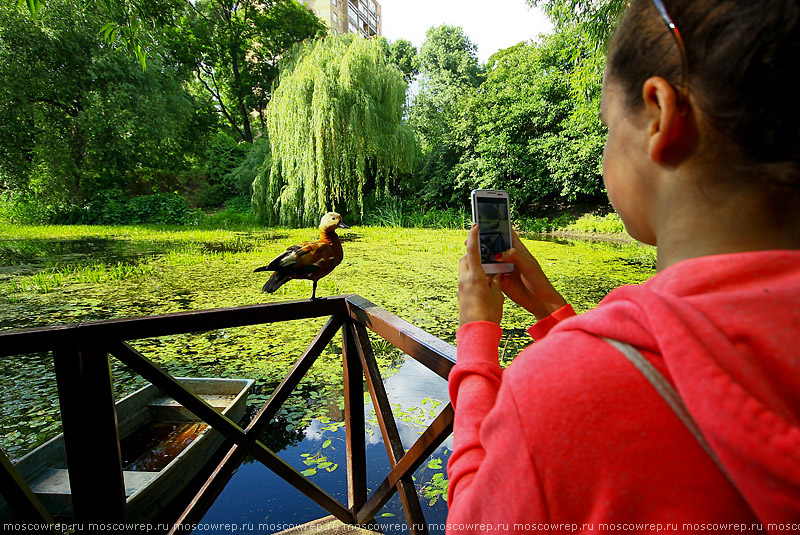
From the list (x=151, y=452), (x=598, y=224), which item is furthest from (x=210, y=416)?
(x=598, y=224)

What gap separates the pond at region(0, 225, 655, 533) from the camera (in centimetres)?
258

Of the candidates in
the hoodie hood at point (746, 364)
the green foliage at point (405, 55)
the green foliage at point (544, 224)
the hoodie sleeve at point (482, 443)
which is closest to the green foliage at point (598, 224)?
the green foliage at point (544, 224)

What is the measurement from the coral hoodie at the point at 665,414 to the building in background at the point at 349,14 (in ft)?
91.0

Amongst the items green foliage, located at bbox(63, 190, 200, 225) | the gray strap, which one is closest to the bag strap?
the gray strap

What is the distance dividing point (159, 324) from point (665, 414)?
119 cm

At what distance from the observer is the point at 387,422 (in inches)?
54.4

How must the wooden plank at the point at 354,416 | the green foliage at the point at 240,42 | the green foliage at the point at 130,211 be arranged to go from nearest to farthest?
the wooden plank at the point at 354,416 < the green foliage at the point at 130,211 < the green foliage at the point at 240,42

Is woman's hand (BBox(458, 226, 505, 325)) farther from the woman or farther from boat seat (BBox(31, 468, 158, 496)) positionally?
boat seat (BBox(31, 468, 158, 496))

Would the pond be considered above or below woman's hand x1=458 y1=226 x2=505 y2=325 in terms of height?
below

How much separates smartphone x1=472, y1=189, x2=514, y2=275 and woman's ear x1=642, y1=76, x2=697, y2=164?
34 cm

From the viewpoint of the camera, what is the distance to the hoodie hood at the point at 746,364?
0.22m

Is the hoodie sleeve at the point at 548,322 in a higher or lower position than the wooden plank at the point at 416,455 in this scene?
higher

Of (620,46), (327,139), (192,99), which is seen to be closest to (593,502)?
(620,46)

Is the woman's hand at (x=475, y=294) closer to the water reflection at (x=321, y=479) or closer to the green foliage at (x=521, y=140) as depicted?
the water reflection at (x=321, y=479)
